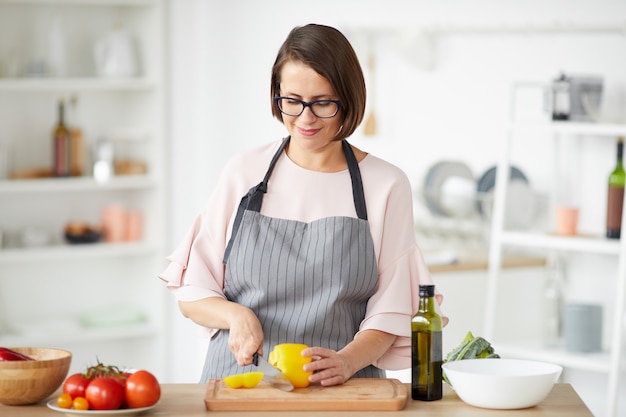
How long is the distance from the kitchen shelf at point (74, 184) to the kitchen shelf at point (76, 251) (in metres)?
0.28

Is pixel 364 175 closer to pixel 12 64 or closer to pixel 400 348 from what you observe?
pixel 400 348

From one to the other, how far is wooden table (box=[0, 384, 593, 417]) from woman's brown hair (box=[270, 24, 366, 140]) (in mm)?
603

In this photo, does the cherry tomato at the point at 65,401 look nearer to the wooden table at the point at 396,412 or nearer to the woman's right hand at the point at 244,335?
the wooden table at the point at 396,412

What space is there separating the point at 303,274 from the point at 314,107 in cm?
35

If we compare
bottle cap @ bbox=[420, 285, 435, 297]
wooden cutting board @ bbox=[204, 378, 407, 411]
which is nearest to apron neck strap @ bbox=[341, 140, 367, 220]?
bottle cap @ bbox=[420, 285, 435, 297]

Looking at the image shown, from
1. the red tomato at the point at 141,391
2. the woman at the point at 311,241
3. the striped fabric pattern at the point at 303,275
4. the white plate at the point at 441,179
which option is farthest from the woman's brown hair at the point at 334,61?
the white plate at the point at 441,179

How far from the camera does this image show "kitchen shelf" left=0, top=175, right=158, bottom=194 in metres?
4.66

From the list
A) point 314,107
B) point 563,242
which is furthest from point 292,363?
point 563,242

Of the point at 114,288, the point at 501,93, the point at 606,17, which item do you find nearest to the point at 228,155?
the point at 114,288

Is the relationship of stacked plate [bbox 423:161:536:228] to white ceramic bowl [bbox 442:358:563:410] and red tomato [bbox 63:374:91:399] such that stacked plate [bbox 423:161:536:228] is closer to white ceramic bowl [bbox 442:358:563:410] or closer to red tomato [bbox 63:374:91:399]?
white ceramic bowl [bbox 442:358:563:410]

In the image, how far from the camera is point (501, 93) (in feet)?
14.3

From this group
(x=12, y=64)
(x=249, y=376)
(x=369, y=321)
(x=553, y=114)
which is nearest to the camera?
(x=249, y=376)

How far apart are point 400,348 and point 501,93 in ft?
7.87

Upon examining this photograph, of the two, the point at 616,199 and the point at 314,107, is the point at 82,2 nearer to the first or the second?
the point at 616,199
